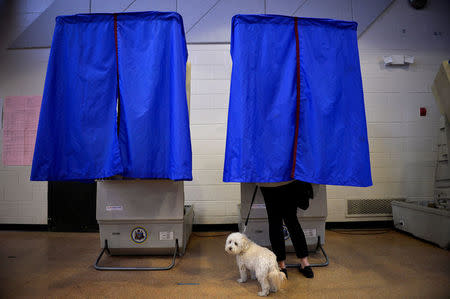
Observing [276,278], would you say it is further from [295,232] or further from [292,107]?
[292,107]

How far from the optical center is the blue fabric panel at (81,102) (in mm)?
1636

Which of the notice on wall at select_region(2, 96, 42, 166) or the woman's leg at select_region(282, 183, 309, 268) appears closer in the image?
the woman's leg at select_region(282, 183, 309, 268)

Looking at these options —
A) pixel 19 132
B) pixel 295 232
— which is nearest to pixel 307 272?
pixel 295 232

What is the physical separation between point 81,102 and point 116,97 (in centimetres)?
23

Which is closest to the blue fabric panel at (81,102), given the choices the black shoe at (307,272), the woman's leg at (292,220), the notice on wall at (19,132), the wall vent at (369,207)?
the woman's leg at (292,220)

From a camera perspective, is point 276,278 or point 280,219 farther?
point 280,219

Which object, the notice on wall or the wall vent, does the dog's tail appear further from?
the notice on wall

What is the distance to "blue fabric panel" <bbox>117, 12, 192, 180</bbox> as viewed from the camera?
1.66 m

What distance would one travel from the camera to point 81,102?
1666mm

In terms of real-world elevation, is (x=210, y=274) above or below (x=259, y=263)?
below

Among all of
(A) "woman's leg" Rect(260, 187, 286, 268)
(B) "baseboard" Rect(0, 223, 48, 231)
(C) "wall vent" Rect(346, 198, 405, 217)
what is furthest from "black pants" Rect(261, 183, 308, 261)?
(B) "baseboard" Rect(0, 223, 48, 231)

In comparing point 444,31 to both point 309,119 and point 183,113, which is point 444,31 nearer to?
point 309,119

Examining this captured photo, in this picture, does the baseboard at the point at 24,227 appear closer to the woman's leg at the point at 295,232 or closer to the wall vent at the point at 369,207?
the woman's leg at the point at 295,232

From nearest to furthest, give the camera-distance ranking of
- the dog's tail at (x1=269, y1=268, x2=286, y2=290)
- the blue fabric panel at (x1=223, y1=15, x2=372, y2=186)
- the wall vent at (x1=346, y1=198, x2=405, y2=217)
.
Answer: the dog's tail at (x1=269, y1=268, x2=286, y2=290)
the blue fabric panel at (x1=223, y1=15, x2=372, y2=186)
the wall vent at (x1=346, y1=198, x2=405, y2=217)
